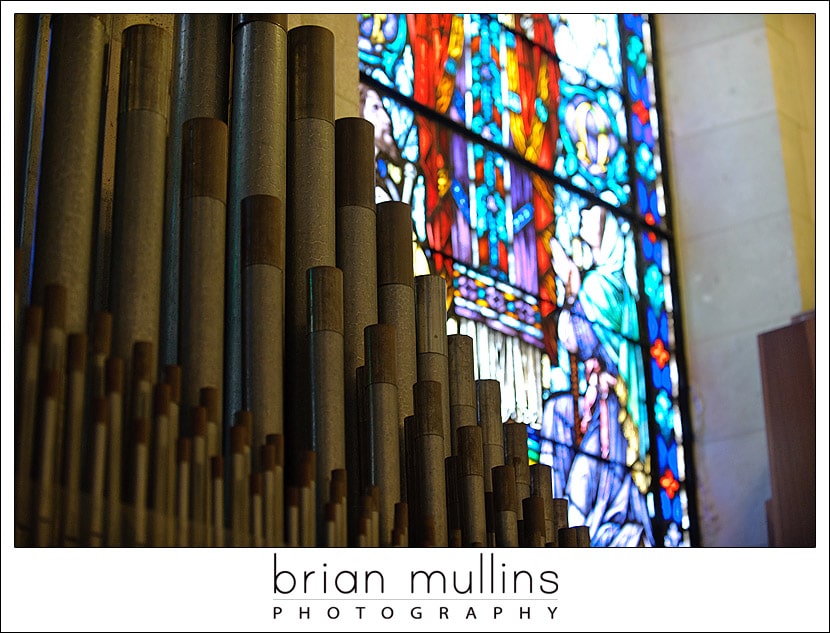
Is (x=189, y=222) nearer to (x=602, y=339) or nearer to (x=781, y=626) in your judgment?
(x=781, y=626)

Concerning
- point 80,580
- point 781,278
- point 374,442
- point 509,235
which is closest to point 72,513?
point 80,580

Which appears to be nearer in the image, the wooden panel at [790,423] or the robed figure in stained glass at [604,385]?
the wooden panel at [790,423]

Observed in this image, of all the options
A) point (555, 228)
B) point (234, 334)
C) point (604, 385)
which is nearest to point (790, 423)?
point (604, 385)

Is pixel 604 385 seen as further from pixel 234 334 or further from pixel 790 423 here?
pixel 234 334

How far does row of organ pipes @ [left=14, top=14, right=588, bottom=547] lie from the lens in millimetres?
3416

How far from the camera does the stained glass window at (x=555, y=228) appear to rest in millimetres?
7695

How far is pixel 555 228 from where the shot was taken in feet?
27.8

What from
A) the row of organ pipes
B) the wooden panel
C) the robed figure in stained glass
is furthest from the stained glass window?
the row of organ pipes

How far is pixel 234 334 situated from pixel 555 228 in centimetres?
464

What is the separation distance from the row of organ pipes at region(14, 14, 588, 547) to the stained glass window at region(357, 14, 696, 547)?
263 cm

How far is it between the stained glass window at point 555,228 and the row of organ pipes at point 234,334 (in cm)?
263

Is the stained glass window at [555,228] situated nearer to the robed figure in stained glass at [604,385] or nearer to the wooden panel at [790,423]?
the robed figure in stained glass at [604,385]

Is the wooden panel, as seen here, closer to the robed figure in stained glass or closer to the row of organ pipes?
the robed figure in stained glass

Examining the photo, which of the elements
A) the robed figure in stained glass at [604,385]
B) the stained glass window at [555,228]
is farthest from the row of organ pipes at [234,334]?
the robed figure in stained glass at [604,385]
